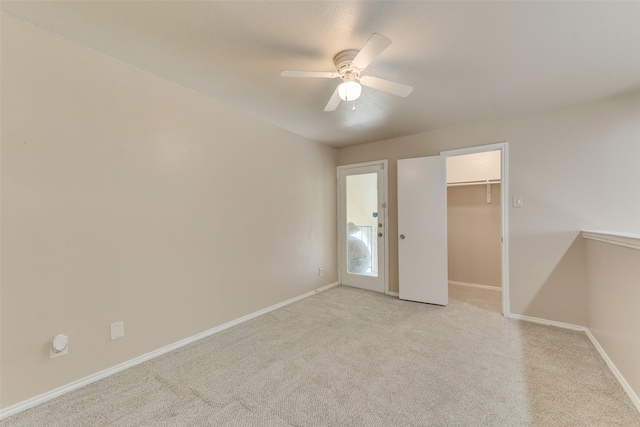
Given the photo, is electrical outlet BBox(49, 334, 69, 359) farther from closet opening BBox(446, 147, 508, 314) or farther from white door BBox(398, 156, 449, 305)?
closet opening BBox(446, 147, 508, 314)

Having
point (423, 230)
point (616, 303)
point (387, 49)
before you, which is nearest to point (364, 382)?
point (616, 303)

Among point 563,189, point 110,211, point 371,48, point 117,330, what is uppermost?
point 371,48

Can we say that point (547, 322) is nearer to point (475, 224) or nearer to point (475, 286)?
point (475, 286)

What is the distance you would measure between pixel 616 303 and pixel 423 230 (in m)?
1.79

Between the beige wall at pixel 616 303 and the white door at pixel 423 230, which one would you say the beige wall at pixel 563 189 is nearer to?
the beige wall at pixel 616 303

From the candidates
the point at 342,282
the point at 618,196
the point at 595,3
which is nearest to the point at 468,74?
the point at 595,3

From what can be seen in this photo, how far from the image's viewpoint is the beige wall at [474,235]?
4.10 meters

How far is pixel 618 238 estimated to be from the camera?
6.10 feet

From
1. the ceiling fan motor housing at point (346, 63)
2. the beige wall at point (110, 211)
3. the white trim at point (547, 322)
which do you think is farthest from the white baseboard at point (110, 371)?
the white trim at point (547, 322)

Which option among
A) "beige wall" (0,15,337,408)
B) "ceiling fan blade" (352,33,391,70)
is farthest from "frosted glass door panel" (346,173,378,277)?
"ceiling fan blade" (352,33,391,70)

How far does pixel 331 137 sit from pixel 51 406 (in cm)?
362

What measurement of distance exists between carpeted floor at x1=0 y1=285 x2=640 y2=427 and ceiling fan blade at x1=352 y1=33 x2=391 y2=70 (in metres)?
2.06

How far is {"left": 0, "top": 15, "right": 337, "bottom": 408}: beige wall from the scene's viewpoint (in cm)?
158

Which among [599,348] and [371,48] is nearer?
[371,48]
